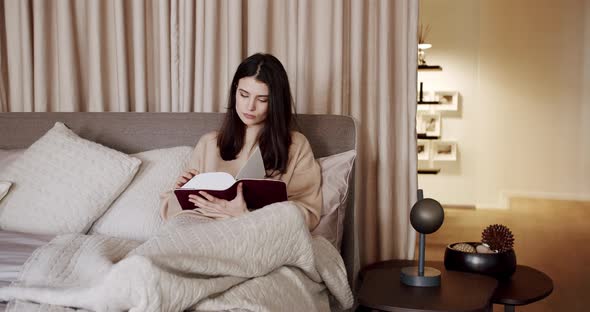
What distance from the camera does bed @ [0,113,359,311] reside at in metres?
2.31

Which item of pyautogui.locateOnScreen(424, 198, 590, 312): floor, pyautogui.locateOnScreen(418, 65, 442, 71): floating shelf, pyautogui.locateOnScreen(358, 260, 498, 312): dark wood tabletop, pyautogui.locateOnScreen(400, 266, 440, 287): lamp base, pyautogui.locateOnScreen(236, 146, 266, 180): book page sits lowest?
pyautogui.locateOnScreen(424, 198, 590, 312): floor

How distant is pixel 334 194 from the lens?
2.16 m

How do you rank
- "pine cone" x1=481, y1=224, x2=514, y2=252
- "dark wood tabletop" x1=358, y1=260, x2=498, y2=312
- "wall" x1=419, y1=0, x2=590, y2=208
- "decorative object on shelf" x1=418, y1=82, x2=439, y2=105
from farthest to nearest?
"wall" x1=419, y1=0, x2=590, y2=208
"decorative object on shelf" x1=418, y1=82, x2=439, y2=105
"pine cone" x1=481, y1=224, x2=514, y2=252
"dark wood tabletop" x1=358, y1=260, x2=498, y2=312

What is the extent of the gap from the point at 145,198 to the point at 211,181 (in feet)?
1.31

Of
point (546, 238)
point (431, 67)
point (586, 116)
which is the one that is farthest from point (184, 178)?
point (586, 116)

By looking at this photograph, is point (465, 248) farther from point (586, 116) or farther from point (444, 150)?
point (586, 116)

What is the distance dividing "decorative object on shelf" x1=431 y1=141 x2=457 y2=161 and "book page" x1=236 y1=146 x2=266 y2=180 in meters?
4.71

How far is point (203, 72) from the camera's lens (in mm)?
2729

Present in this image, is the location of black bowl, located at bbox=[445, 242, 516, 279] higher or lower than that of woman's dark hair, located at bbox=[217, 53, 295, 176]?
lower

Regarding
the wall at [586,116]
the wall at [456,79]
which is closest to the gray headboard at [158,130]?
the wall at [456,79]

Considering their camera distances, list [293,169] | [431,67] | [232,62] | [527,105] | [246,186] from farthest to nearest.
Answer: [527,105] → [431,67] → [232,62] → [293,169] → [246,186]

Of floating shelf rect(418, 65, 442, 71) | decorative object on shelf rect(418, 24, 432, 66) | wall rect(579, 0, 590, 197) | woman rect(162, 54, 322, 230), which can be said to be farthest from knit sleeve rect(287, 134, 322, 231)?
wall rect(579, 0, 590, 197)

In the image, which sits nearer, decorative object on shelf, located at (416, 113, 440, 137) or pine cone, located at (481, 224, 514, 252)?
pine cone, located at (481, 224, 514, 252)

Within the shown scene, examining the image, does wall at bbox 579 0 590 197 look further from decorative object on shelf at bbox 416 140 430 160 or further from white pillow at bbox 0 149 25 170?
white pillow at bbox 0 149 25 170
